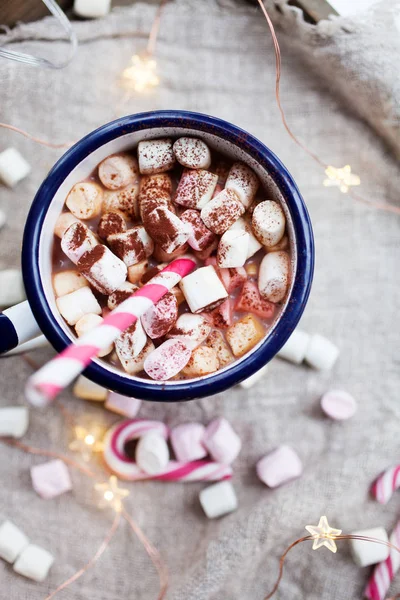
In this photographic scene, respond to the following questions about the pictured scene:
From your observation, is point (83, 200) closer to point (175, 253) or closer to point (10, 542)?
point (175, 253)

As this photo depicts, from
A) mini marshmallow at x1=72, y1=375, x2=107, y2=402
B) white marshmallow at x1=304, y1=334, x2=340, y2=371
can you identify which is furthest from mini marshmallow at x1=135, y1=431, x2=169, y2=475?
white marshmallow at x1=304, y1=334, x2=340, y2=371

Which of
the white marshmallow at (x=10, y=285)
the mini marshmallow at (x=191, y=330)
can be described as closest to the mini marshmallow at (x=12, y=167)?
the white marshmallow at (x=10, y=285)

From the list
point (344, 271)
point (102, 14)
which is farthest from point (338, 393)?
point (102, 14)

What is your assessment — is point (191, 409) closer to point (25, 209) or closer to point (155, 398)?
point (155, 398)

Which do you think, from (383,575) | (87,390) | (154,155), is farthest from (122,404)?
(383,575)

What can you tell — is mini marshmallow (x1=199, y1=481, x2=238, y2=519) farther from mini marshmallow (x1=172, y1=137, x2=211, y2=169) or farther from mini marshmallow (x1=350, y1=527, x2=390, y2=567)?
mini marshmallow (x1=172, y1=137, x2=211, y2=169)

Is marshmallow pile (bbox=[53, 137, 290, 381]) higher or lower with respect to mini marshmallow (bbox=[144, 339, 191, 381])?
higher

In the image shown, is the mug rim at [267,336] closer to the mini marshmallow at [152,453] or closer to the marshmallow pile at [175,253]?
the marshmallow pile at [175,253]
